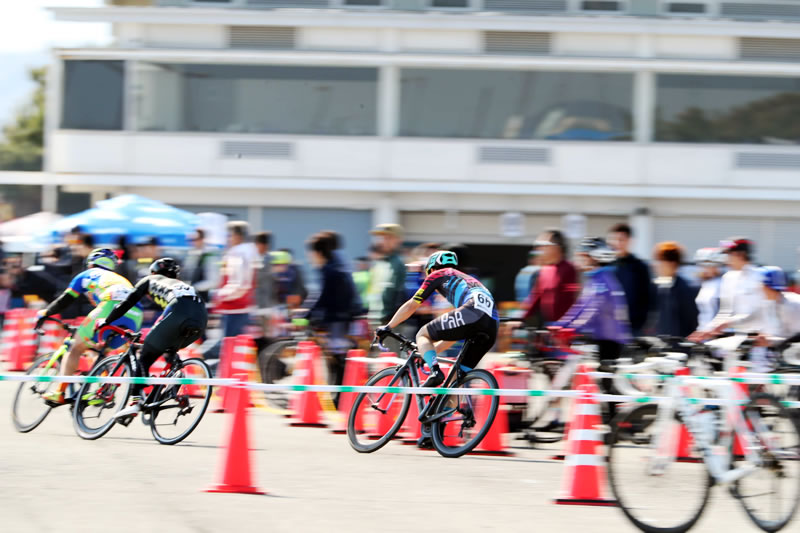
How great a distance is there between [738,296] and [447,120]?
17.8 metres

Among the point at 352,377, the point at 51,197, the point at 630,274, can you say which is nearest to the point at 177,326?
the point at 352,377

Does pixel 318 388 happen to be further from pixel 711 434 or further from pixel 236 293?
pixel 236 293

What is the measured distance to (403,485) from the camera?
8211mm

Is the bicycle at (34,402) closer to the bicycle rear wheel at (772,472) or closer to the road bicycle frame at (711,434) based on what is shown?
the road bicycle frame at (711,434)

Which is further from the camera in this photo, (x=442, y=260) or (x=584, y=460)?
(x=442, y=260)

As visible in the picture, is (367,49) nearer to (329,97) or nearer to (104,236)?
(329,97)

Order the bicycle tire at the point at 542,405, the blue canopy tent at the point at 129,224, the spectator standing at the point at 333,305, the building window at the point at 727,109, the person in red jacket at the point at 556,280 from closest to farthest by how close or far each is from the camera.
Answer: the bicycle tire at the point at 542,405, the person in red jacket at the point at 556,280, the spectator standing at the point at 333,305, the blue canopy tent at the point at 129,224, the building window at the point at 727,109

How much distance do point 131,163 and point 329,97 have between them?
5.03 m

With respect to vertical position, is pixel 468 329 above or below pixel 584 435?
above

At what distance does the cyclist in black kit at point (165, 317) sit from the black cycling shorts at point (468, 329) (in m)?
2.13

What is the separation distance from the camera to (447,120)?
27.9 m

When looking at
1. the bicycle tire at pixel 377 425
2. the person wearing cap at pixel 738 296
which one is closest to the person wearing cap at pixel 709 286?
the person wearing cap at pixel 738 296

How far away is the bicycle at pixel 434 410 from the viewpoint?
927 centimetres

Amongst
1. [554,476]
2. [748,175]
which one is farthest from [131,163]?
[554,476]
